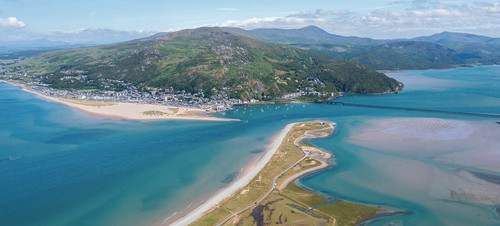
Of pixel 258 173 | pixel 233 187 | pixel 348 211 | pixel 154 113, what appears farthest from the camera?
pixel 154 113

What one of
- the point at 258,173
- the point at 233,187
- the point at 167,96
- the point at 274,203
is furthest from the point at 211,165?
the point at 167,96

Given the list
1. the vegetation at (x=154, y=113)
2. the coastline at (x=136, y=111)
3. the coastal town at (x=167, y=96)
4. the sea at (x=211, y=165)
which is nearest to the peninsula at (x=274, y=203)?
the sea at (x=211, y=165)

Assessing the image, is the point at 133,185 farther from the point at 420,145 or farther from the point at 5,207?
the point at 420,145

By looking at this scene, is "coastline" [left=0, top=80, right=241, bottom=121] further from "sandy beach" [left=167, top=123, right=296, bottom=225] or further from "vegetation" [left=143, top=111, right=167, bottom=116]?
"sandy beach" [left=167, top=123, right=296, bottom=225]

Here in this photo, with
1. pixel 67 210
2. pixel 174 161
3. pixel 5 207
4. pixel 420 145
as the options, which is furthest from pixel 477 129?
pixel 5 207

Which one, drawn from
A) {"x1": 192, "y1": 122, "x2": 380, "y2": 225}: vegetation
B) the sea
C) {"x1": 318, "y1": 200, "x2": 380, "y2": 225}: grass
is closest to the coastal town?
the sea

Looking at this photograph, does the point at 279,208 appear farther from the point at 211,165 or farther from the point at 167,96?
the point at 167,96
